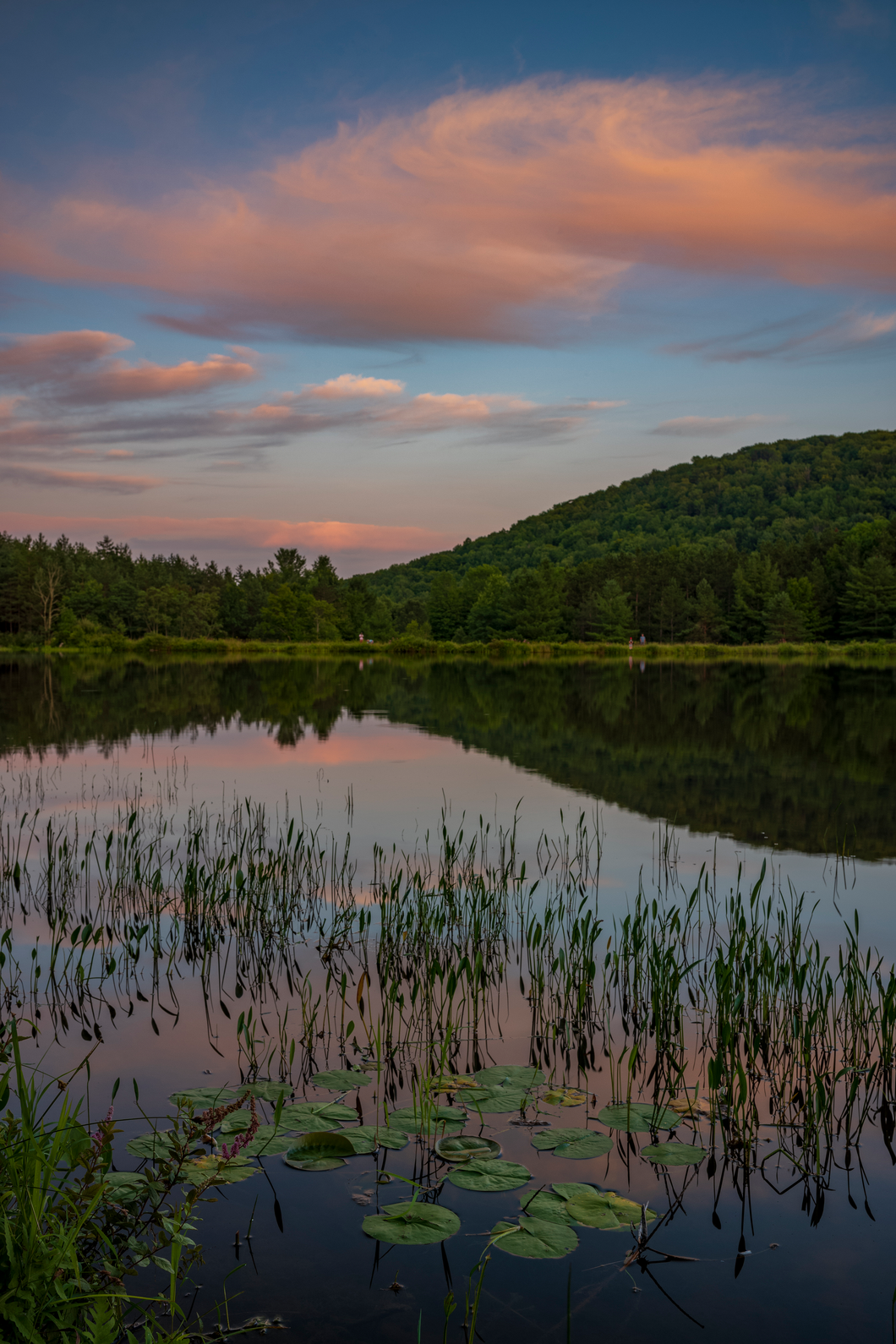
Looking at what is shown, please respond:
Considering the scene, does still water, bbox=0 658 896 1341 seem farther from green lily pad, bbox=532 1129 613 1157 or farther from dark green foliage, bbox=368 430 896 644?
dark green foliage, bbox=368 430 896 644

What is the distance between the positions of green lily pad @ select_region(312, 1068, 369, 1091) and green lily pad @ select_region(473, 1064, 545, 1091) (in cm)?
75

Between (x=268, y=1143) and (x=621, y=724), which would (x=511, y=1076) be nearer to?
(x=268, y=1143)

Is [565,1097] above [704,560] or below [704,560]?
below

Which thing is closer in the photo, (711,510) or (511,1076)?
(511,1076)

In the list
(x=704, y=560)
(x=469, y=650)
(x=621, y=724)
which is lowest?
(x=621, y=724)

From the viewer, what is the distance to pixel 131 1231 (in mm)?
4035

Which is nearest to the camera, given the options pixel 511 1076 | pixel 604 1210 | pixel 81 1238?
pixel 81 1238

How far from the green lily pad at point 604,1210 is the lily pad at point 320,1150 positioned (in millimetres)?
1263

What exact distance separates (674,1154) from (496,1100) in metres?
1.13

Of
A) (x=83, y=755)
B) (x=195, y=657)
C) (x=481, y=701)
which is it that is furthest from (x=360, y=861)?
(x=195, y=657)

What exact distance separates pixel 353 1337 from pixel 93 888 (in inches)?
309

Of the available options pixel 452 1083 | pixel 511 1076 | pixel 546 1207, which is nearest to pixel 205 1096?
pixel 452 1083

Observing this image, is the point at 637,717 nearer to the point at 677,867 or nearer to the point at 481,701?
the point at 481,701

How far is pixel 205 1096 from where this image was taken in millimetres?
5691
